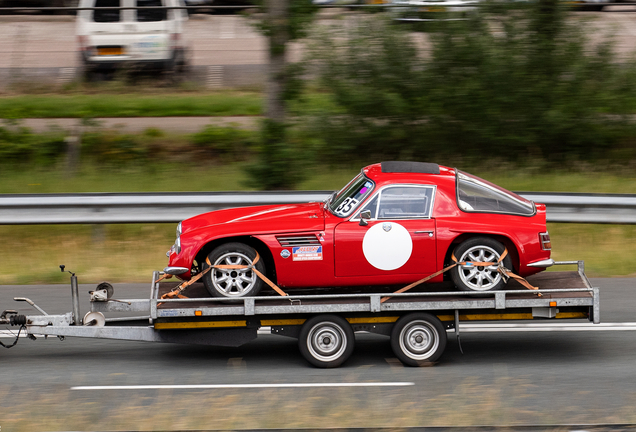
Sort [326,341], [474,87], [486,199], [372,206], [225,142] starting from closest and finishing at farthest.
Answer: [326,341] < [372,206] < [486,199] < [474,87] < [225,142]

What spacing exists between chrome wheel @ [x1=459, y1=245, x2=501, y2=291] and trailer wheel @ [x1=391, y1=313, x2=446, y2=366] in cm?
51

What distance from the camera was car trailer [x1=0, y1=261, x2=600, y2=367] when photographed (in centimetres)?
685

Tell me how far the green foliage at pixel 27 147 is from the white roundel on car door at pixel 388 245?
9937mm

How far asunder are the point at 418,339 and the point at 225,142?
946 cm

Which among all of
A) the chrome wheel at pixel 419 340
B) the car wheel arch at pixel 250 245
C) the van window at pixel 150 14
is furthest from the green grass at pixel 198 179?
the chrome wheel at pixel 419 340

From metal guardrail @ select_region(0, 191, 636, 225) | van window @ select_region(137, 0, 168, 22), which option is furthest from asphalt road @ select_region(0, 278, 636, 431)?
van window @ select_region(137, 0, 168, 22)

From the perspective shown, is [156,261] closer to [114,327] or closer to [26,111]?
[114,327]

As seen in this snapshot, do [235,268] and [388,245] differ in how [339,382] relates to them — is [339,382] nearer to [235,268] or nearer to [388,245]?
[388,245]

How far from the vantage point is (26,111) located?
55.7 ft

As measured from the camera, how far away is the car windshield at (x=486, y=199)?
726cm

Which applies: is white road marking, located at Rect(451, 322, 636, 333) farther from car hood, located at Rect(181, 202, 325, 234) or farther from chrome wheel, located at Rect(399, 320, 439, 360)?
car hood, located at Rect(181, 202, 325, 234)

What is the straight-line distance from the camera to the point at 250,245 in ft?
23.8

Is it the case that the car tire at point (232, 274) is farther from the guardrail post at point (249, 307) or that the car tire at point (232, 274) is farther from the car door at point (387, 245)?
the car door at point (387, 245)

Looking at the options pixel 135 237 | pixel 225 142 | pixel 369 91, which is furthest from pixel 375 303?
pixel 225 142
